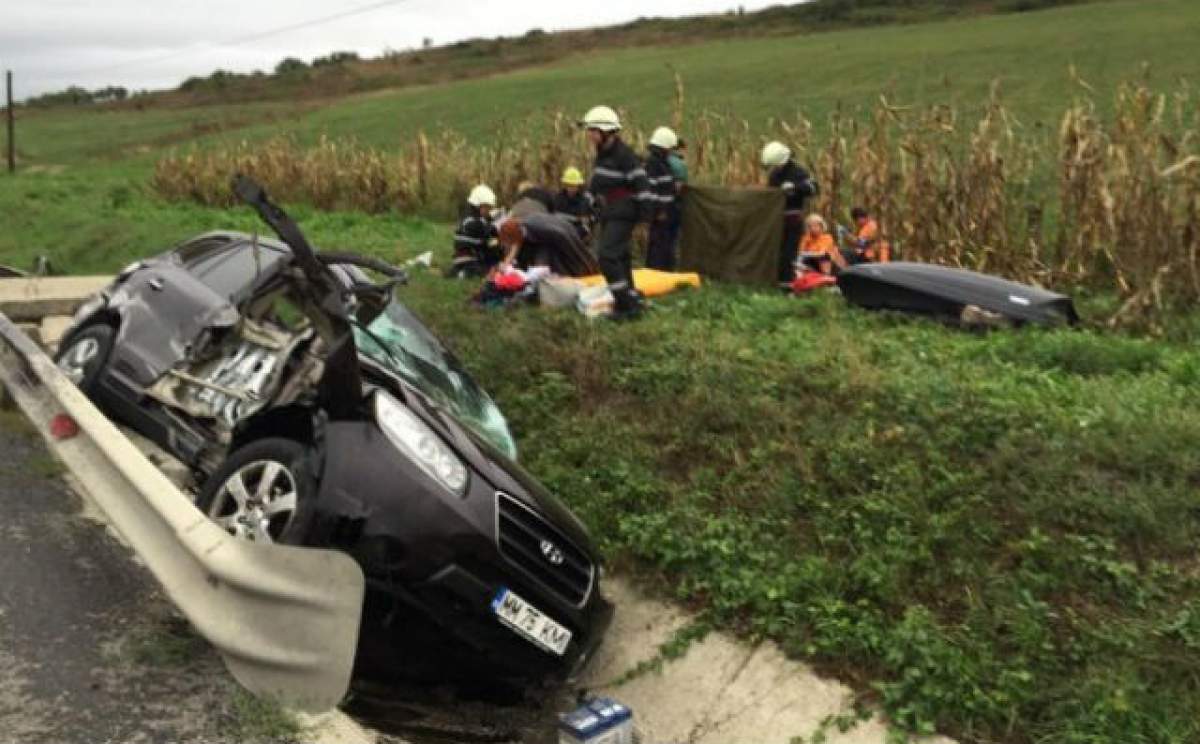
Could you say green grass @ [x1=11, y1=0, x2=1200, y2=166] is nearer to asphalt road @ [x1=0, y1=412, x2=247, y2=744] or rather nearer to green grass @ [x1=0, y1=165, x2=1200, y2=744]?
green grass @ [x1=0, y1=165, x2=1200, y2=744]

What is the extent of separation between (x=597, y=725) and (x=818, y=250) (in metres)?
8.31

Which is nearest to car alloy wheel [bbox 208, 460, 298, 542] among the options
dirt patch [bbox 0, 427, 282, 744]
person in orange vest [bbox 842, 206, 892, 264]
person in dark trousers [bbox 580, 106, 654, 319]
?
dirt patch [bbox 0, 427, 282, 744]

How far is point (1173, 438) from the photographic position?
5926 millimetres

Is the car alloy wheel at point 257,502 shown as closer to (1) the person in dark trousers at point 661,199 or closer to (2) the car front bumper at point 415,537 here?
(2) the car front bumper at point 415,537

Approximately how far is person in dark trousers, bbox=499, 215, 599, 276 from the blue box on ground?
671cm

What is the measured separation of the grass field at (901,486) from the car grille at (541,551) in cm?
107

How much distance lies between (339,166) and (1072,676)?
2011 centimetres

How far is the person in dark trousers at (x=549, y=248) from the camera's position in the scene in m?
11.0

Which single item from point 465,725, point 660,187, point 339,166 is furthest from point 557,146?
point 465,725

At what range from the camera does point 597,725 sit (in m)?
4.45

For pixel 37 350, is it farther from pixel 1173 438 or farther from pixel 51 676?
pixel 1173 438

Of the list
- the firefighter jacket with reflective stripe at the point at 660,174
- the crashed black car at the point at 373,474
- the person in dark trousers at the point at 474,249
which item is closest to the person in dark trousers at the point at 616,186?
the firefighter jacket with reflective stripe at the point at 660,174

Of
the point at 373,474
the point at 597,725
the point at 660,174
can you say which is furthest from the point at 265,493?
the point at 660,174

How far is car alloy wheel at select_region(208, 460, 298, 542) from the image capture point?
436cm
